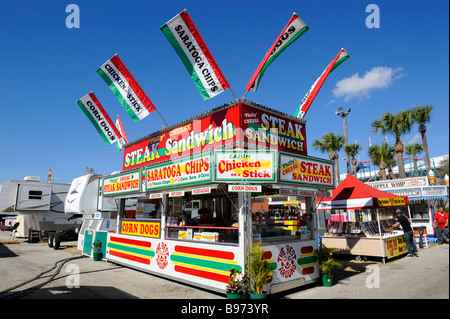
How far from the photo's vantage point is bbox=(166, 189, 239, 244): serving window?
7883 millimetres

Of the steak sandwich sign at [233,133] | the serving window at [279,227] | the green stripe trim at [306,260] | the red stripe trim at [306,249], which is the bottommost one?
the green stripe trim at [306,260]

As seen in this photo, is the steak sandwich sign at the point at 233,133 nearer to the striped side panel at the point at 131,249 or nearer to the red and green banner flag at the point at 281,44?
Result: the red and green banner flag at the point at 281,44

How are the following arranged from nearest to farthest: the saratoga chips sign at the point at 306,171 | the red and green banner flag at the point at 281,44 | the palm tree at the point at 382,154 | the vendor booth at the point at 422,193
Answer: the saratoga chips sign at the point at 306,171, the red and green banner flag at the point at 281,44, the vendor booth at the point at 422,193, the palm tree at the point at 382,154

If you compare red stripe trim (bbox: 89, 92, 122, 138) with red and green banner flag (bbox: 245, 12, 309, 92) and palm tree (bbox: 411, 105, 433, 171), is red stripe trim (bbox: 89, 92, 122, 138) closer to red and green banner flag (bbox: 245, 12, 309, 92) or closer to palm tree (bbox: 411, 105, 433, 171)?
red and green banner flag (bbox: 245, 12, 309, 92)

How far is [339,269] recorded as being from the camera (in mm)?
10555

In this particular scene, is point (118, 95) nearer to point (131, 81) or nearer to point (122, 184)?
point (131, 81)

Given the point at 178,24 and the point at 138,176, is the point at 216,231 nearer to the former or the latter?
the point at 138,176

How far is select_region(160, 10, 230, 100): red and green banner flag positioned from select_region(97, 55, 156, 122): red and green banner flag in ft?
10.6

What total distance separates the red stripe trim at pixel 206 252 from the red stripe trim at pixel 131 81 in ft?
19.0

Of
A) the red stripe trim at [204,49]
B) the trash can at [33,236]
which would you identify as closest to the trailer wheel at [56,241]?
the trash can at [33,236]

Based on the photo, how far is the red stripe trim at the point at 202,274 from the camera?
7.33m

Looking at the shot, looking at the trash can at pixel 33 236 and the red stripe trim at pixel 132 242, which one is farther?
the trash can at pixel 33 236

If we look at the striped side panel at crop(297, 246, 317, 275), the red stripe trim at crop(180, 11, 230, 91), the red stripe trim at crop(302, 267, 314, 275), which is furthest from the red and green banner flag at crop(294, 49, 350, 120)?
the red stripe trim at crop(302, 267, 314, 275)

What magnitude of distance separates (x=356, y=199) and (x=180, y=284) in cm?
798
